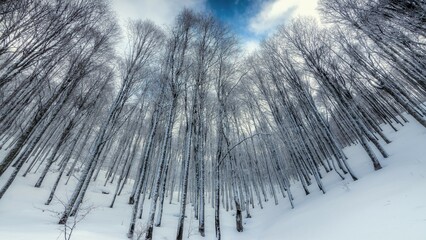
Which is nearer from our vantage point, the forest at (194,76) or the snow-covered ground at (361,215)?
the snow-covered ground at (361,215)

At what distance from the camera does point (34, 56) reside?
6215mm

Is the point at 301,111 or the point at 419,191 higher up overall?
the point at 301,111

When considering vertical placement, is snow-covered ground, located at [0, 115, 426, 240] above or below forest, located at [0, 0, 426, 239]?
below

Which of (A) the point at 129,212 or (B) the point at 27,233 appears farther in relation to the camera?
(A) the point at 129,212

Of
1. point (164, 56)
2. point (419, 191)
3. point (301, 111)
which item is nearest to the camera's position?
point (419, 191)

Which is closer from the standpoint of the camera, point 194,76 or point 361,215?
point 361,215

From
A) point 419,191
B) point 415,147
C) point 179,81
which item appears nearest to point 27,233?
point 179,81

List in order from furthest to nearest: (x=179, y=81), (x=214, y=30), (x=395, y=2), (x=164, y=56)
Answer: (x=214, y=30), (x=164, y=56), (x=179, y=81), (x=395, y=2)

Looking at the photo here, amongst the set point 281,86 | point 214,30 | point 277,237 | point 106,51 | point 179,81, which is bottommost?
point 277,237

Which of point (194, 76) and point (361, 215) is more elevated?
point (194, 76)

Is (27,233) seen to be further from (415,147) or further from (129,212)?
(415,147)

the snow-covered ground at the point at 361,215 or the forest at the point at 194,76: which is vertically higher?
the forest at the point at 194,76

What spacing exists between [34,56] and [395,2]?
11.5 meters

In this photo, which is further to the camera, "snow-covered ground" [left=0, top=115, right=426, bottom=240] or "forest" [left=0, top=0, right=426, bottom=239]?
"forest" [left=0, top=0, right=426, bottom=239]
